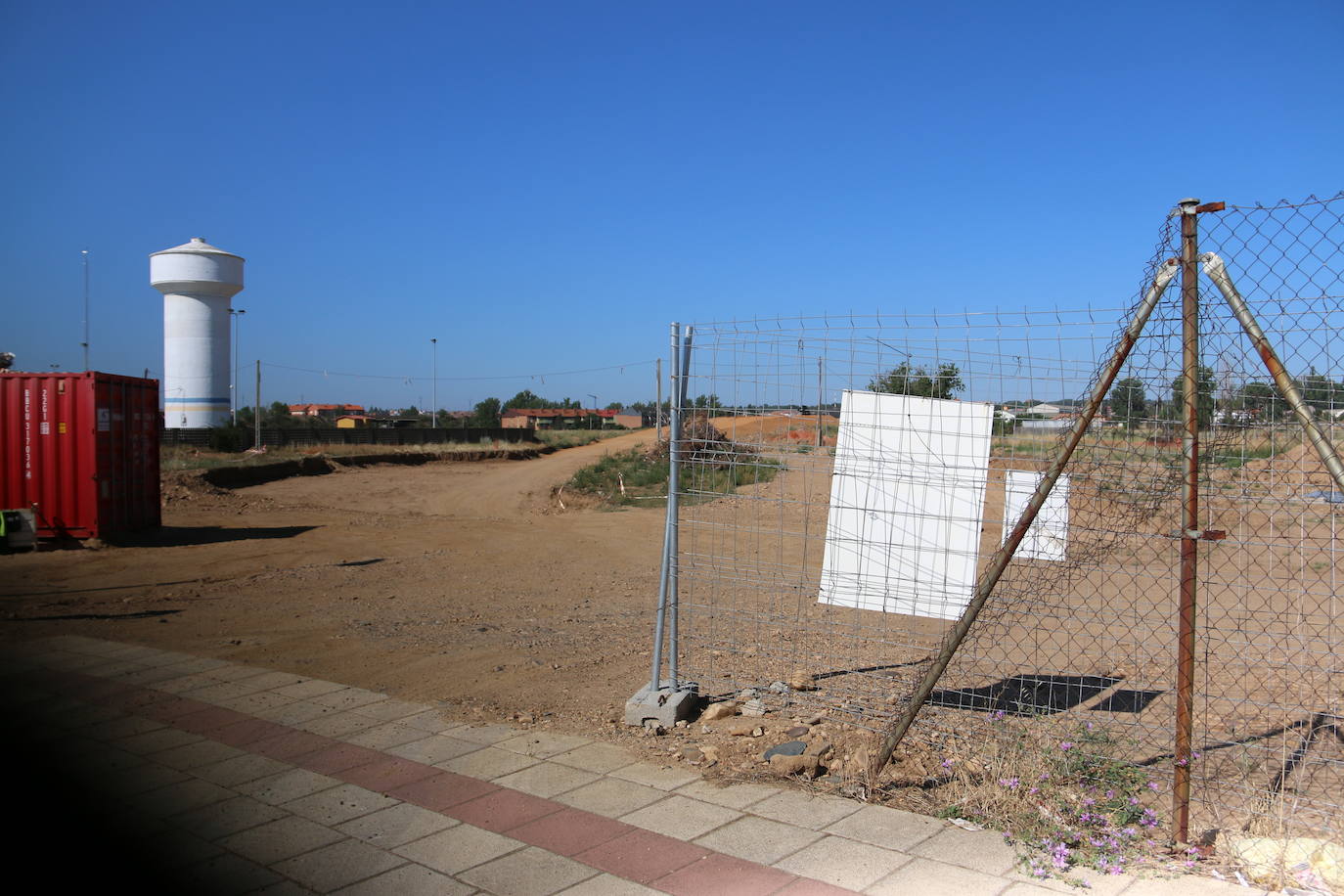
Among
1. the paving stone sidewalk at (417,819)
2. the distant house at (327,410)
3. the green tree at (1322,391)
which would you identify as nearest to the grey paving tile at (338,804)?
the paving stone sidewalk at (417,819)

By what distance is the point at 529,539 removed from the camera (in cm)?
1423

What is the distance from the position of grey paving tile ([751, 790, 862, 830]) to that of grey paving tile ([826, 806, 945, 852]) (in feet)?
0.17

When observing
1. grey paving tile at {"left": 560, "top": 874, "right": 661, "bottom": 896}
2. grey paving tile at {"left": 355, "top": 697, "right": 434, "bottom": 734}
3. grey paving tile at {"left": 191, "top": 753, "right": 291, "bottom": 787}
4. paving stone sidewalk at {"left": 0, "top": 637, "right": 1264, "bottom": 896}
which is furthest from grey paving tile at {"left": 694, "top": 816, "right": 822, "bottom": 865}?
grey paving tile at {"left": 355, "top": 697, "right": 434, "bottom": 734}

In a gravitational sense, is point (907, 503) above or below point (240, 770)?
above

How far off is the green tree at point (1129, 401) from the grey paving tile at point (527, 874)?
2811 mm

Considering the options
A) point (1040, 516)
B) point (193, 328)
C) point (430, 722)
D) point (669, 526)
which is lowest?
point (430, 722)

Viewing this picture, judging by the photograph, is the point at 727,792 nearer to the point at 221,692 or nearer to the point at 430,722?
the point at 430,722

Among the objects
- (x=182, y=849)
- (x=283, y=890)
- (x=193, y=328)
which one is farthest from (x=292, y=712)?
(x=193, y=328)

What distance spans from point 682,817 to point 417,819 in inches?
45.0

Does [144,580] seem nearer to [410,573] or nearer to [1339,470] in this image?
[410,573]

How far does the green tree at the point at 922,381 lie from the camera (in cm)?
453

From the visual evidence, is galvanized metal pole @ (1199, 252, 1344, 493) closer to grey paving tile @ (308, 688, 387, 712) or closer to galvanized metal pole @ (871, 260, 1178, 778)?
galvanized metal pole @ (871, 260, 1178, 778)

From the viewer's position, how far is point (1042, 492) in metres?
3.74

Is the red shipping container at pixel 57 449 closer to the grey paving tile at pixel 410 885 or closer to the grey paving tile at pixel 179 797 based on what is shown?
the grey paving tile at pixel 179 797
